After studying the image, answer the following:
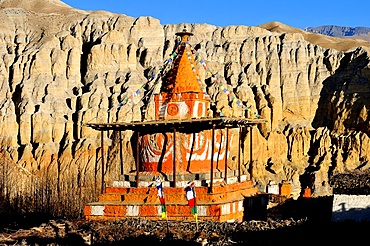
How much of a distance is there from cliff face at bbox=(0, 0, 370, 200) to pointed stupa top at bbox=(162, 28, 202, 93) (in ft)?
123

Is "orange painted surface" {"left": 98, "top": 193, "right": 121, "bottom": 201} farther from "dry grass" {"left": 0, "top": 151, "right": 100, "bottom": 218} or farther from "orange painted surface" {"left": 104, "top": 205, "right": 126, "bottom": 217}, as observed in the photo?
"dry grass" {"left": 0, "top": 151, "right": 100, "bottom": 218}

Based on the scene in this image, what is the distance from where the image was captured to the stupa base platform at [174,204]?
35.7 metres

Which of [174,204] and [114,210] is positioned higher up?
[174,204]

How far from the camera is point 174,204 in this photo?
36188 mm

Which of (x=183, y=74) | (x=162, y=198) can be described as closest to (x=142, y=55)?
(x=183, y=74)

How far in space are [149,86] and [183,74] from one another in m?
51.5

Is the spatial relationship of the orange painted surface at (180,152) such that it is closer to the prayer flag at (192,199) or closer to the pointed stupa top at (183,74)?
the pointed stupa top at (183,74)

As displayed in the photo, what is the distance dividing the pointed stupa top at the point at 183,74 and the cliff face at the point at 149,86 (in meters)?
37.5

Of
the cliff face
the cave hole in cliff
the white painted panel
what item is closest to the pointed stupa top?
the white painted panel

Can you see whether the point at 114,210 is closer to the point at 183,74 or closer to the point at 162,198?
the point at 162,198

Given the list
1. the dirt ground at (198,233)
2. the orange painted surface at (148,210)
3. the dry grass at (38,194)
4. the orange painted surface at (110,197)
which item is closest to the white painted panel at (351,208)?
the dirt ground at (198,233)

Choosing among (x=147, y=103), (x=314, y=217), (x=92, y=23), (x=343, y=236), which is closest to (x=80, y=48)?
(x=92, y=23)

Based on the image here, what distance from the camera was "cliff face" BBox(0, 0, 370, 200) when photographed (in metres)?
86.7

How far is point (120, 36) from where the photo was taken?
4045 inches
